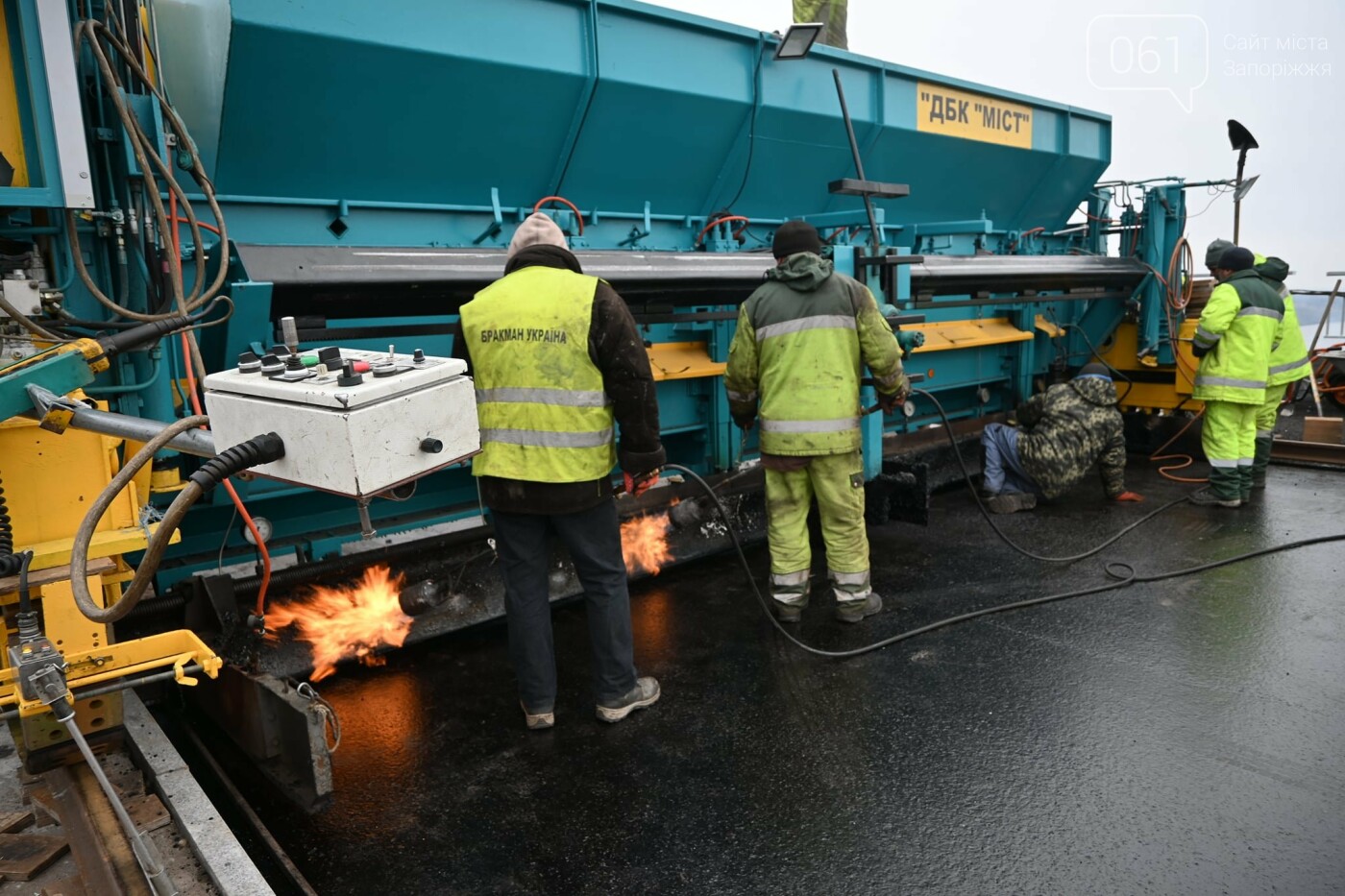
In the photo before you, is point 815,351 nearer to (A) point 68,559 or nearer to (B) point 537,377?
(B) point 537,377

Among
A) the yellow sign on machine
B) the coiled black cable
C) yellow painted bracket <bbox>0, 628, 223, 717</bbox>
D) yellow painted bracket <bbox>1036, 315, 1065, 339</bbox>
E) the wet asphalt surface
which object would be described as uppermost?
the yellow sign on machine

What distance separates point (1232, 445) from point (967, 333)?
5.15ft

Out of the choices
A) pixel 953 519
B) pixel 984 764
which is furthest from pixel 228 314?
pixel 953 519

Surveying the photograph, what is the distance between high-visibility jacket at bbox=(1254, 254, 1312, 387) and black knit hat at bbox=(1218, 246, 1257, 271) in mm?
194

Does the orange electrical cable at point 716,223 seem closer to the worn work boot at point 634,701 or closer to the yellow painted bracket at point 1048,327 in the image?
the worn work boot at point 634,701

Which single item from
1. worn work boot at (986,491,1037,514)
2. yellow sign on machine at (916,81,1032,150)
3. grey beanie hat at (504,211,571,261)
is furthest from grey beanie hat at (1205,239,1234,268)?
grey beanie hat at (504,211,571,261)

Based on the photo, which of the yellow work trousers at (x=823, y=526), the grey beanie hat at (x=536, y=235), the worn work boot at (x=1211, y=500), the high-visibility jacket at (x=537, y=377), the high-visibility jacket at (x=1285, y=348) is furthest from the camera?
the high-visibility jacket at (x=1285, y=348)

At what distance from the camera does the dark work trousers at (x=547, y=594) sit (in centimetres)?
261

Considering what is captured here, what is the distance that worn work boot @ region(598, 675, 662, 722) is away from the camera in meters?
2.68

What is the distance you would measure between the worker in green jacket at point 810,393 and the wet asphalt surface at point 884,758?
0.91 feet

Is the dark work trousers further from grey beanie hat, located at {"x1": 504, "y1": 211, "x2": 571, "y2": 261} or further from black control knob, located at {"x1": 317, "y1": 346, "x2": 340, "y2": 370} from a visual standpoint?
black control knob, located at {"x1": 317, "y1": 346, "x2": 340, "y2": 370}

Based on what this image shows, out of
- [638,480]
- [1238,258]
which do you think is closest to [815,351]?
[638,480]

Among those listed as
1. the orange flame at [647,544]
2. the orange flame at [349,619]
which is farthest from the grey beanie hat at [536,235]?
the orange flame at [647,544]

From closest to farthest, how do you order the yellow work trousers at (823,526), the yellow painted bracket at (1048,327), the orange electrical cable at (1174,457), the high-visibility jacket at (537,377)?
the high-visibility jacket at (537,377)
the yellow work trousers at (823,526)
the orange electrical cable at (1174,457)
the yellow painted bracket at (1048,327)
